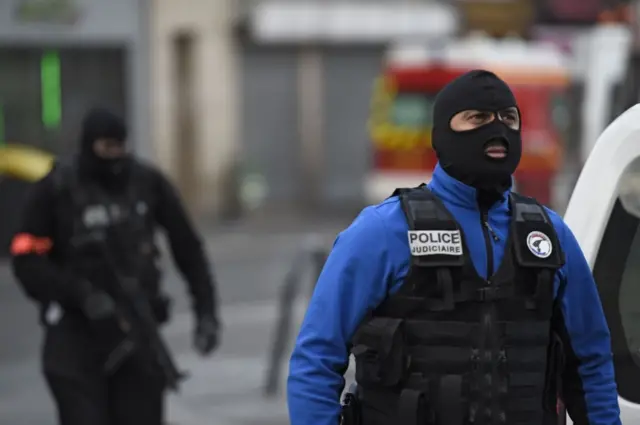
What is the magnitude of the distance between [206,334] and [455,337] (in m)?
2.96

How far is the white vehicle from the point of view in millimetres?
3510

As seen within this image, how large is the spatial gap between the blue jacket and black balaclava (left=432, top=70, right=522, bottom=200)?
0.04 meters

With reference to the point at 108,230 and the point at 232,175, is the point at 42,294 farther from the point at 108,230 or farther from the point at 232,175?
the point at 232,175

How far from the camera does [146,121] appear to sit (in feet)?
76.1

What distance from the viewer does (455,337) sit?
10.4 ft

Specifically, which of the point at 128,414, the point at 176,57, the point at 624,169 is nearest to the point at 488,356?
the point at 624,169

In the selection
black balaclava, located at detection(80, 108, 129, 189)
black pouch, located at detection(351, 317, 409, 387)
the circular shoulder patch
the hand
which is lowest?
the hand

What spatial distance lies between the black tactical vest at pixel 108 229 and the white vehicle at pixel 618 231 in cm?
250

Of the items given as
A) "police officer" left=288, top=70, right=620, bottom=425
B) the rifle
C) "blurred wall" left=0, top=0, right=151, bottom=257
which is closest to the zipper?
"police officer" left=288, top=70, right=620, bottom=425

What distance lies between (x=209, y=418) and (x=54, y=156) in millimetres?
13706

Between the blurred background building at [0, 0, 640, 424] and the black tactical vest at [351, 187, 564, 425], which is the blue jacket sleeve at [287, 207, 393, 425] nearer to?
the black tactical vest at [351, 187, 564, 425]

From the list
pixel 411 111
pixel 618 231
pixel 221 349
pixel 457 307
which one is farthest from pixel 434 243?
pixel 411 111

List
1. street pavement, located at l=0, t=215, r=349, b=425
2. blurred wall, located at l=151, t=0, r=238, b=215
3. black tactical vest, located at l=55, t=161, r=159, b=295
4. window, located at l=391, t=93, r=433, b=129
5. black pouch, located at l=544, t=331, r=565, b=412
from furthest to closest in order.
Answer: blurred wall, located at l=151, t=0, r=238, b=215, window, located at l=391, t=93, r=433, b=129, street pavement, located at l=0, t=215, r=349, b=425, black tactical vest, located at l=55, t=161, r=159, b=295, black pouch, located at l=544, t=331, r=565, b=412

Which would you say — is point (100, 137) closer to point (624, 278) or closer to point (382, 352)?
point (624, 278)
